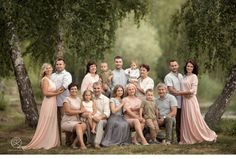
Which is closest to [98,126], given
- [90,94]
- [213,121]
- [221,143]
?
[90,94]

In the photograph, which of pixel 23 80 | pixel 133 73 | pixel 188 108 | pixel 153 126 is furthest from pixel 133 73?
pixel 23 80

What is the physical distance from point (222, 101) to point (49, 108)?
16.3ft

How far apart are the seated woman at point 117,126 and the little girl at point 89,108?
0.28 metres

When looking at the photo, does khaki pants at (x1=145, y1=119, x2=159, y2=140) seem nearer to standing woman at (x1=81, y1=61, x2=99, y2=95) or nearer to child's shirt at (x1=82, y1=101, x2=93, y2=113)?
child's shirt at (x1=82, y1=101, x2=93, y2=113)

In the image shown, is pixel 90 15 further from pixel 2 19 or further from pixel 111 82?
pixel 111 82

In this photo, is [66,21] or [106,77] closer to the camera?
[106,77]

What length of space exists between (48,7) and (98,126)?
185 inches

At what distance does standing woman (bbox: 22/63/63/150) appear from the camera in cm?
1029

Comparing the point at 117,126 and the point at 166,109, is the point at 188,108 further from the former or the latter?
the point at 117,126

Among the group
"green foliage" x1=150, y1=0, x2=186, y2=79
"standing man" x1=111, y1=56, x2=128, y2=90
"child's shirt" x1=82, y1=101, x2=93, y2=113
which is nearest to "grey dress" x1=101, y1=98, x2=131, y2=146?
"child's shirt" x1=82, y1=101, x2=93, y2=113

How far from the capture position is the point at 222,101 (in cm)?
1369

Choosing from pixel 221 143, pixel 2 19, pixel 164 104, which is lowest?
pixel 221 143

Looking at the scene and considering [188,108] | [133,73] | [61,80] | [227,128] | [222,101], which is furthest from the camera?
[222,101]

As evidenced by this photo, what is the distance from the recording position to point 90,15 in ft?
47.8
